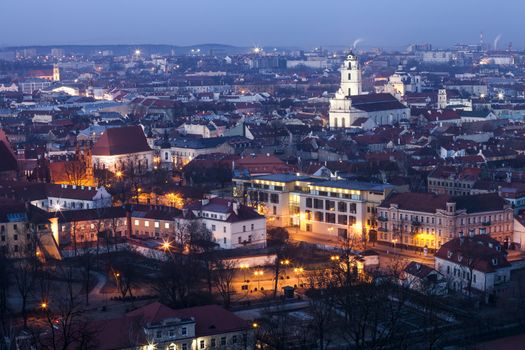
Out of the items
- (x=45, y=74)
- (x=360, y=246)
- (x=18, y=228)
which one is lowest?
(x=45, y=74)

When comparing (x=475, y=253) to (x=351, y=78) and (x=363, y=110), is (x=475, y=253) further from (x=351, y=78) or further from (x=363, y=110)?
(x=351, y=78)

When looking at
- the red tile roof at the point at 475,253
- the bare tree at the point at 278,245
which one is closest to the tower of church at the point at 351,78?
the bare tree at the point at 278,245

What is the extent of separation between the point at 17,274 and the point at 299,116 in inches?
1303

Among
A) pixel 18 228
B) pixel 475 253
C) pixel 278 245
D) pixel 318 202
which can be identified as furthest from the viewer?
pixel 318 202

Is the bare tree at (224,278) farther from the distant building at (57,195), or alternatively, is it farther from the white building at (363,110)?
the white building at (363,110)

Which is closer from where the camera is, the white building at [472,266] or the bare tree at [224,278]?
the bare tree at [224,278]

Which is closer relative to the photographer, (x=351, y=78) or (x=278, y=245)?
(x=278, y=245)

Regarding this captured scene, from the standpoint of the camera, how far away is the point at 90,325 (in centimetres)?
1524

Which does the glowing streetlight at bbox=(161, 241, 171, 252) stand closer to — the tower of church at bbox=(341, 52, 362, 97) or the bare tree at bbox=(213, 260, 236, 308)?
the bare tree at bbox=(213, 260, 236, 308)

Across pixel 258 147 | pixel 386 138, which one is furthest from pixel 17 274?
pixel 386 138

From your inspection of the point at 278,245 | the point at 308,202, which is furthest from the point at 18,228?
the point at 308,202

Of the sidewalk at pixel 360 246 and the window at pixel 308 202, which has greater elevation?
the window at pixel 308 202

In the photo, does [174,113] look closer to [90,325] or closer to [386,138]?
[386,138]

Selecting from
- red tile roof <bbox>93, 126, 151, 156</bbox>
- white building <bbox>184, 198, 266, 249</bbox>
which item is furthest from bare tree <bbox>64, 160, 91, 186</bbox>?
white building <bbox>184, 198, 266, 249</bbox>
